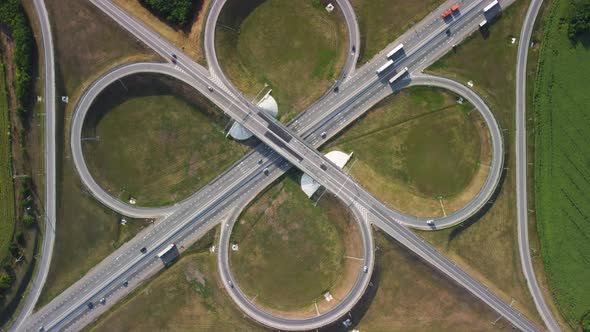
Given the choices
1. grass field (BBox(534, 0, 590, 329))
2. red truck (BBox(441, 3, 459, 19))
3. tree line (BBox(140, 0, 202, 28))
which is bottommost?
grass field (BBox(534, 0, 590, 329))

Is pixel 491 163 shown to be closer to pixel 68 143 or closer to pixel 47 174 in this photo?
pixel 68 143

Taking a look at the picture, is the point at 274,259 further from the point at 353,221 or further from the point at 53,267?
the point at 53,267

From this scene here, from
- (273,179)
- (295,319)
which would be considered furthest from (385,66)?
(295,319)

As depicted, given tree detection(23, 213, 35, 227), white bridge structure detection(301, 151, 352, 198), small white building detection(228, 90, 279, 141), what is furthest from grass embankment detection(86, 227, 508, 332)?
small white building detection(228, 90, 279, 141)

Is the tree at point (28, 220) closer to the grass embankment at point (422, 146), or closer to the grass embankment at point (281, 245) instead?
the grass embankment at point (281, 245)

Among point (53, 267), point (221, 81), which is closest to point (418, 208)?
point (221, 81)

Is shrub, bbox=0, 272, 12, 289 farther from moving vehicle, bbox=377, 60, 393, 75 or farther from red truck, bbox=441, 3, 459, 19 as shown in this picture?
red truck, bbox=441, 3, 459, 19
